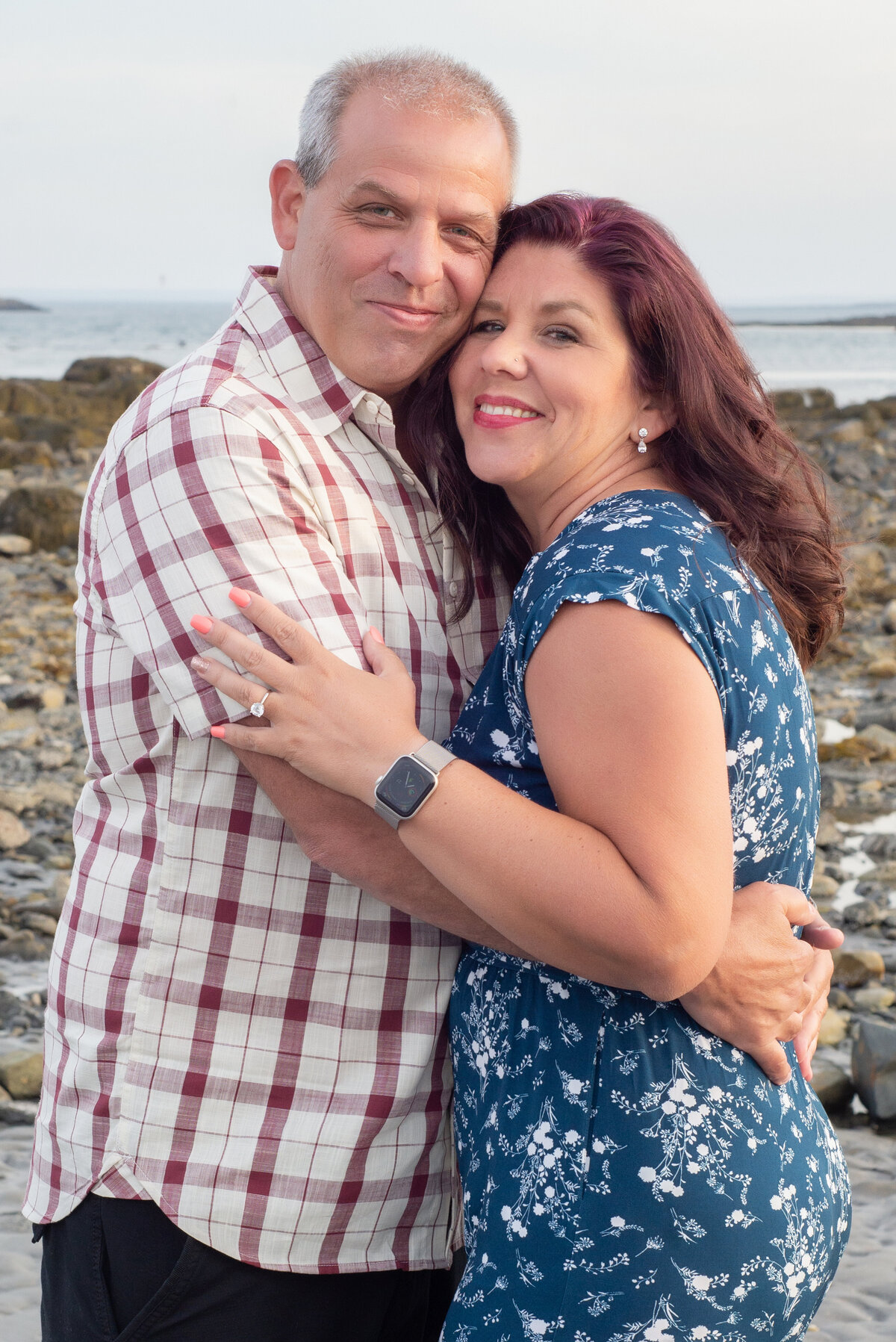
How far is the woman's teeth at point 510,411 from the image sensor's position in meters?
2.30

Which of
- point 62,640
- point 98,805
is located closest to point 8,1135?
point 98,805

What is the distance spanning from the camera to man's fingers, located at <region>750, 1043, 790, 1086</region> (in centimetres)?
197

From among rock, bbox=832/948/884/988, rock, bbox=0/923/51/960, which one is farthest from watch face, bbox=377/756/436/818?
rock, bbox=832/948/884/988

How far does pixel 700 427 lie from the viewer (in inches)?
86.5

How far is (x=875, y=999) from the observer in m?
5.10

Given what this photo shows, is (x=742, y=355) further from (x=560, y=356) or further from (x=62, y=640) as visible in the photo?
(x=62, y=640)

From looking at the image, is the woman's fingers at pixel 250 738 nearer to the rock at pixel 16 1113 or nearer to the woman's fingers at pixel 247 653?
the woman's fingers at pixel 247 653

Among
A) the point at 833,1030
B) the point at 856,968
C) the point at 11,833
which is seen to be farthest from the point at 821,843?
the point at 11,833

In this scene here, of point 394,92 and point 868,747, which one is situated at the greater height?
point 394,92

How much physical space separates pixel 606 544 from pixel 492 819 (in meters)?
0.44

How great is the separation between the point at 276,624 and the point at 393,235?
0.82m

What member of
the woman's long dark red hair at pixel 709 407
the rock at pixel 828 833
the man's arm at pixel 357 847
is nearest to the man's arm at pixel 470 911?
the man's arm at pixel 357 847

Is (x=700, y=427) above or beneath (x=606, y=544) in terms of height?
above

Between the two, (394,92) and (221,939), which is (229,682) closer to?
(221,939)
